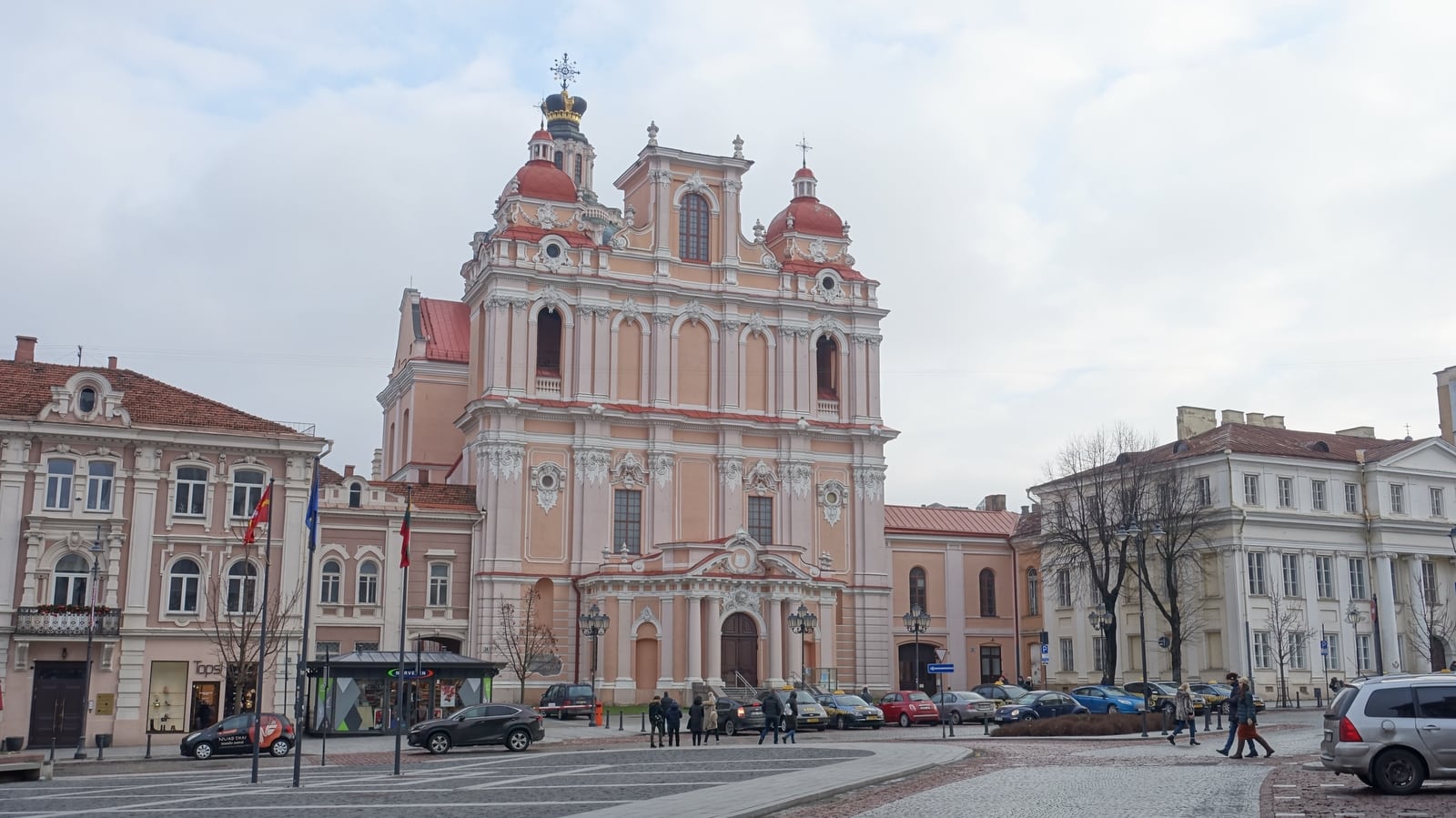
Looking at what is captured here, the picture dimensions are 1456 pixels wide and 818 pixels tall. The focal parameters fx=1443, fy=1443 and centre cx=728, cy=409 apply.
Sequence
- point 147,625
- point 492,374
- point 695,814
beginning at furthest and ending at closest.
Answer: point 492,374 < point 147,625 < point 695,814

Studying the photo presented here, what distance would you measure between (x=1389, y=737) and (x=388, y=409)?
2687 inches

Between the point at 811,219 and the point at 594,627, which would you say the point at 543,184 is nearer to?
the point at 811,219

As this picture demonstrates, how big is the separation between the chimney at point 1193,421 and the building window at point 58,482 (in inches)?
2158

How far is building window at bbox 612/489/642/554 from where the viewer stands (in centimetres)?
6756

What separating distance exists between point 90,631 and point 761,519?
33518mm

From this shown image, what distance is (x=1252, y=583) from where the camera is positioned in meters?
67.8

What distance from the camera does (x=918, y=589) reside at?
78625 millimetres

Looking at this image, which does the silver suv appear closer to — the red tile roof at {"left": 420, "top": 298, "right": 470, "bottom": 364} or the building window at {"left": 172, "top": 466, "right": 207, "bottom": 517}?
the building window at {"left": 172, "top": 466, "right": 207, "bottom": 517}

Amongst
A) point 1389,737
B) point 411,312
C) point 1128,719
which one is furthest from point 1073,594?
point 1389,737

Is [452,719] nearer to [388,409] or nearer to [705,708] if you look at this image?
[705,708]

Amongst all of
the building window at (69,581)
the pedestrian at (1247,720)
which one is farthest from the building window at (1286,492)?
the building window at (69,581)

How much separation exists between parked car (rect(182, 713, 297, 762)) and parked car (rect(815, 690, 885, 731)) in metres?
19.0

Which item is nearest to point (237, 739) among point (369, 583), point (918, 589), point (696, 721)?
point (696, 721)

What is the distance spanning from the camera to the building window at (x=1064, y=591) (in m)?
76.0
